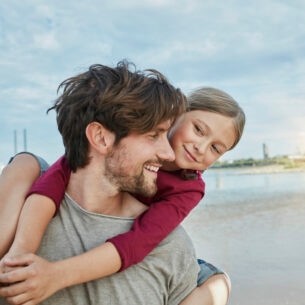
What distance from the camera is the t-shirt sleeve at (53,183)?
6.70 ft

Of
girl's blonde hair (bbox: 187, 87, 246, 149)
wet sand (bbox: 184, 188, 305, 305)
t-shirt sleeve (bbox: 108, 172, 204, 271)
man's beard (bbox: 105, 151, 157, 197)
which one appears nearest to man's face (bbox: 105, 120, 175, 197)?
man's beard (bbox: 105, 151, 157, 197)

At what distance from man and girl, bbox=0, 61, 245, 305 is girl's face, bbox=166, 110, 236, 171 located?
11.5 inches

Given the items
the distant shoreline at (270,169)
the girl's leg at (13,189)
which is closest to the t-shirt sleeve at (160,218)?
the girl's leg at (13,189)

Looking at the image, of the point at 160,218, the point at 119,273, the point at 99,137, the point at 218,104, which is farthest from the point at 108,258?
the point at 218,104

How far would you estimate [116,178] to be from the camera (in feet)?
7.10

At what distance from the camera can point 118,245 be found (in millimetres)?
1967

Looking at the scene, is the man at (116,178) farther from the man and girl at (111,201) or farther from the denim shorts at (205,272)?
the denim shorts at (205,272)

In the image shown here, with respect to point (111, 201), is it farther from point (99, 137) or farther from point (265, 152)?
point (265, 152)

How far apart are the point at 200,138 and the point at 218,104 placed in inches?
9.2

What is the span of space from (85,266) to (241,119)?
1.32 metres

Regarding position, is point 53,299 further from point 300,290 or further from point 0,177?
point 300,290

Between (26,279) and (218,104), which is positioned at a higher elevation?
(218,104)

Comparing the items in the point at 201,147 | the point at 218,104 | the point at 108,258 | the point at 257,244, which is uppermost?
the point at 218,104

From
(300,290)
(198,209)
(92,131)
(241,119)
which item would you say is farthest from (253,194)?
(92,131)
